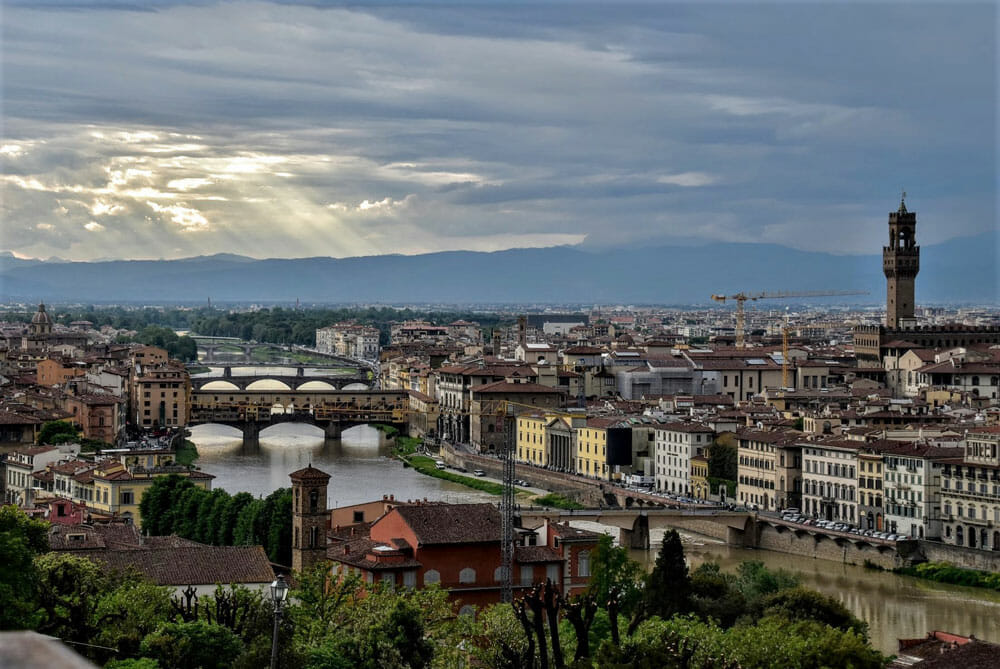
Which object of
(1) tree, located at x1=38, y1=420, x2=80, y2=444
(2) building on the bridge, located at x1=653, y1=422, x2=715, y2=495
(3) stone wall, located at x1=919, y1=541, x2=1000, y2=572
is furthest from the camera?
(2) building on the bridge, located at x1=653, y1=422, x2=715, y2=495

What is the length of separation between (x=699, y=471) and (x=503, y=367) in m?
16.0

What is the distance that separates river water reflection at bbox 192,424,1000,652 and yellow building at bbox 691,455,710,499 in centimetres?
400

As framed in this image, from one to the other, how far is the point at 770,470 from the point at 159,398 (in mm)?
21980

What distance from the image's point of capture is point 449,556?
48.2 feet

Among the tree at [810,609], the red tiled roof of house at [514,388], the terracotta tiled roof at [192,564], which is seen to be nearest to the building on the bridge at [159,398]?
the red tiled roof of house at [514,388]

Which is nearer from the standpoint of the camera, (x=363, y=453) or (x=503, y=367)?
(x=363, y=453)

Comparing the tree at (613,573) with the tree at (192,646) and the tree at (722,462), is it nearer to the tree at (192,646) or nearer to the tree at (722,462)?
the tree at (192,646)

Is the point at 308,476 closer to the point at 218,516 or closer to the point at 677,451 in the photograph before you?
the point at 218,516

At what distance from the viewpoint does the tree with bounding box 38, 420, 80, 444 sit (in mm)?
30281

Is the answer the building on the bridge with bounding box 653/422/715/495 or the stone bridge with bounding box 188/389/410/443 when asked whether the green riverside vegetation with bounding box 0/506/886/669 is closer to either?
the building on the bridge with bounding box 653/422/715/495

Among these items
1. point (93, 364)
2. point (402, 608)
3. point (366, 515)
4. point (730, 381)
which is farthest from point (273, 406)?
point (402, 608)

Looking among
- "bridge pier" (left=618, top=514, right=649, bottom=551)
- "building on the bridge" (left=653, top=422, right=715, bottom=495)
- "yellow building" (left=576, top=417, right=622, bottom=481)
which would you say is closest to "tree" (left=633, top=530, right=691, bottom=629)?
"bridge pier" (left=618, top=514, right=649, bottom=551)

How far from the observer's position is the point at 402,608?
438 inches

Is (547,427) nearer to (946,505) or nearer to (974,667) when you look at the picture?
(946,505)
